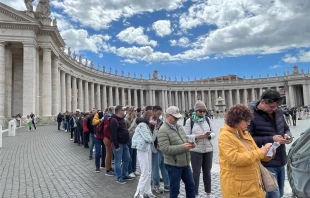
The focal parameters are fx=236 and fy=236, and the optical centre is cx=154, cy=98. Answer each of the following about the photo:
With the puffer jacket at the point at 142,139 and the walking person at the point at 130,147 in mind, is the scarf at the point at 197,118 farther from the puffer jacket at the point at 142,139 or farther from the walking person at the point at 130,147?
the walking person at the point at 130,147

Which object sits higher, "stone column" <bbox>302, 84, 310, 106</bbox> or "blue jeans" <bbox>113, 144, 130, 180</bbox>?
"stone column" <bbox>302, 84, 310, 106</bbox>

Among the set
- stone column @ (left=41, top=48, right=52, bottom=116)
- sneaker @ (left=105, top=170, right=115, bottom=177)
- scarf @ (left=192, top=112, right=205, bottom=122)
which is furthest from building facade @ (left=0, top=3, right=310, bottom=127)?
sneaker @ (left=105, top=170, right=115, bottom=177)

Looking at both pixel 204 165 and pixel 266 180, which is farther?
pixel 204 165

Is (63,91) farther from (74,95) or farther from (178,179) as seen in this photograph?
(178,179)

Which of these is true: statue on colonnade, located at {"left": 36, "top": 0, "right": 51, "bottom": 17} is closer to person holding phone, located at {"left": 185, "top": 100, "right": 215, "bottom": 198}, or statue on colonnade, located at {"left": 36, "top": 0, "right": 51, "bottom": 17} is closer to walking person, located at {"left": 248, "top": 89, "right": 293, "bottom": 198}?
person holding phone, located at {"left": 185, "top": 100, "right": 215, "bottom": 198}

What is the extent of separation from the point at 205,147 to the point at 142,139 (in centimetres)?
162

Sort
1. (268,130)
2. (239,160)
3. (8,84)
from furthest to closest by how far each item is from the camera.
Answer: (8,84) → (268,130) → (239,160)

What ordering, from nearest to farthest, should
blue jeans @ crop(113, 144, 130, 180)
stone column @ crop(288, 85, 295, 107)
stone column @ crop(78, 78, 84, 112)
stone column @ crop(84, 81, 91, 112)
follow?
blue jeans @ crop(113, 144, 130, 180) → stone column @ crop(78, 78, 84, 112) → stone column @ crop(84, 81, 91, 112) → stone column @ crop(288, 85, 295, 107)

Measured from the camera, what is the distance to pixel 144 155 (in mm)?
6109

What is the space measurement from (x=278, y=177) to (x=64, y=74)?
1796 inches

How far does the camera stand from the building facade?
31.4 metres

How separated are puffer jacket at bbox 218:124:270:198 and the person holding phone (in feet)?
7.68

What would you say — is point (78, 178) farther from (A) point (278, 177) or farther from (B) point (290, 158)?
(B) point (290, 158)

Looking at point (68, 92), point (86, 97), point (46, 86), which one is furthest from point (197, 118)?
point (86, 97)
